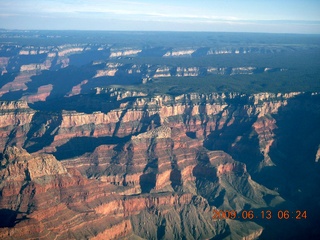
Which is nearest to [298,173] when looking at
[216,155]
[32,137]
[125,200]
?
[216,155]

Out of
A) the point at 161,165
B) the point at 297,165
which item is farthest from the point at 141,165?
the point at 297,165

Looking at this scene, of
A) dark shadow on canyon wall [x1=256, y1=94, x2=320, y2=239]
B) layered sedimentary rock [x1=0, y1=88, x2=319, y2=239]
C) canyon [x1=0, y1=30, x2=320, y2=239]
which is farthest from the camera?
dark shadow on canyon wall [x1=256, y1=94, x2=320, y2=239]

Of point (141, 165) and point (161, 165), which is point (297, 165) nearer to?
point (161, 165)

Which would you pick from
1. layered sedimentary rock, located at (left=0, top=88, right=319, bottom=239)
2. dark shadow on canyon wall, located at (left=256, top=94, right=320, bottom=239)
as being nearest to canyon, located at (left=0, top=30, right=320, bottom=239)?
layered sedimentary rock, located at (left=0, top=88, right=319, bottom=239)

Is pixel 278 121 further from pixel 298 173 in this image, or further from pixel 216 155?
pixel 216 155

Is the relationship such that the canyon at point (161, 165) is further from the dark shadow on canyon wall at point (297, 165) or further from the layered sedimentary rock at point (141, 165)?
the dark shadow on canyon wall at point (297, 165)

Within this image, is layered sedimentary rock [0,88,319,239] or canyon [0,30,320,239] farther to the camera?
canyon [0,30,320,239]

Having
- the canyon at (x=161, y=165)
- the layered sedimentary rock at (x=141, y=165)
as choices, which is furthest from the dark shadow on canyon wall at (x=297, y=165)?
the layered sedimentary rock at (x=141, y=165)

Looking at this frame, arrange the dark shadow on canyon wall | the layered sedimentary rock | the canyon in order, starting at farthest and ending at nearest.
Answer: the dark shadow on canyon wall
the canyon
the layered sedimentary rock

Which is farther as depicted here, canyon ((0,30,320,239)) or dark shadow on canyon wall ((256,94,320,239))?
dark shadow on canyon wall ((256,94,320,239))

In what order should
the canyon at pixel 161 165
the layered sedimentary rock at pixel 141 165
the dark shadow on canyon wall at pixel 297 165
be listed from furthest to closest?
1. the dark shadow on canyon wall at pixel 297 165
2. the canyon at pixel 161 165
3. the layered sedimentary rock at pixel 141 165

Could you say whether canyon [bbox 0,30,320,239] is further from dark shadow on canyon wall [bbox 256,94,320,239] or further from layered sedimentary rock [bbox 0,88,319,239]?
dark shadow on canyon wall [bbox 256,94,320,239]
